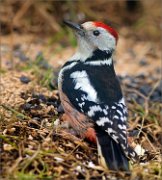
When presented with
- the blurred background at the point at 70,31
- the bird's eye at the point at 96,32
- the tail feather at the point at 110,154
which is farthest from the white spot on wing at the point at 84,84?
the blurred background at the point at 70,31

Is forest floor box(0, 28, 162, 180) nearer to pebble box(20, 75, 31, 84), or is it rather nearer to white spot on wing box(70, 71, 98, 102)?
pebble box(20, 75, 31, 84)

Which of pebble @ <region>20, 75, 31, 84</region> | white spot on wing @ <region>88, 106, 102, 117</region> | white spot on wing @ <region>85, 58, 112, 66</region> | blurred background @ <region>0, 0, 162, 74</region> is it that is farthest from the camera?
blurred background @ <region>0, 0, 162, 74</region>

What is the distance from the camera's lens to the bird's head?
4848 mm

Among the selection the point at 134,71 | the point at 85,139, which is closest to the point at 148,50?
the point at 134,71

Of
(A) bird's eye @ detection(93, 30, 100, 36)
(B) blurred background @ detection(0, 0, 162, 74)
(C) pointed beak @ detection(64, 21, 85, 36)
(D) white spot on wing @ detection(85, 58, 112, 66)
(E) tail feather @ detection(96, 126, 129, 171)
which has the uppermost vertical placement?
(B) blurred background @ detection(0, 0, 162, 74)

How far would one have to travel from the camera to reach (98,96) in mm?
4309

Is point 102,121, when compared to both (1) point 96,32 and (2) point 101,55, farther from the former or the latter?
(1) point 96,32

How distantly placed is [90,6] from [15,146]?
14.4ft

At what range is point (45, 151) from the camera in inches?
158

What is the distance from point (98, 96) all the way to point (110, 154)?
20.0 inches

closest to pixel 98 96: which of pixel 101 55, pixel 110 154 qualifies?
pixel 110 154

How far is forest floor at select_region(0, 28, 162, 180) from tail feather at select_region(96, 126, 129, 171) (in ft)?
0.16

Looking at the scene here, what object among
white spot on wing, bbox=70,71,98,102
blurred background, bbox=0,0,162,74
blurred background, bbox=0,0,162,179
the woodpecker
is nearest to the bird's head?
the woodpecker

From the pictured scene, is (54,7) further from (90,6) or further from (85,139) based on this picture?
(85,139)
